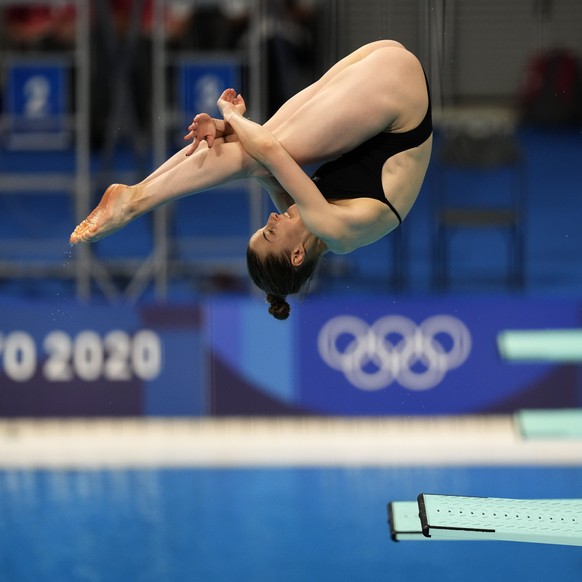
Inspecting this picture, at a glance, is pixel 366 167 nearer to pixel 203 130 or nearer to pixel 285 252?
pixel 285 252

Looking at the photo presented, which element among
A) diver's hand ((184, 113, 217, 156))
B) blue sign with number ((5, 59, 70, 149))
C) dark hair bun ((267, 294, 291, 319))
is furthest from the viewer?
blue sign with number ((5, 59, 70, 149))

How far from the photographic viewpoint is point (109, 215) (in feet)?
12.7

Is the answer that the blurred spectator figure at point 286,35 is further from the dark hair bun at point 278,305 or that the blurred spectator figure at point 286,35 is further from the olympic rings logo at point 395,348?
the dark hair bun at point 278,305

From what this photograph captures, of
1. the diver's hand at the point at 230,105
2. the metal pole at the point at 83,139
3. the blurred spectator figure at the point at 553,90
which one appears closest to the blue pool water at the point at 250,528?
the metal pole at the point at 83,139

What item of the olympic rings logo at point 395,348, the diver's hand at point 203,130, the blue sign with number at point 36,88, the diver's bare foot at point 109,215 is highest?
the blue sign with number at point 36,88

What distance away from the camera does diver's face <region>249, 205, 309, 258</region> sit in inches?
154

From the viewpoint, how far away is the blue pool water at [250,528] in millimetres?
5652

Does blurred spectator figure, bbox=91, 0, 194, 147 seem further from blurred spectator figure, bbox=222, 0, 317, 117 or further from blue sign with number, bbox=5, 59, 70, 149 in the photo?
blue sign with number, bbox=5, 59, 70, 149

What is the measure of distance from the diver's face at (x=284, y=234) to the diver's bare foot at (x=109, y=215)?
432 millimetres

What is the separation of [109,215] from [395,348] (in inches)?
125

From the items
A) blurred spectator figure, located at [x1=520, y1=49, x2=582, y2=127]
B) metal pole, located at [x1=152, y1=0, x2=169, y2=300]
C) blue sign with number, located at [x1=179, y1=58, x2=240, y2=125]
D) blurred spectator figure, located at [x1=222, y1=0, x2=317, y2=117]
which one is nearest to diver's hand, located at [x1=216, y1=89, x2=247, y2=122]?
metal pole, located at [x1=152, y1=0, x2=169, y2=300]

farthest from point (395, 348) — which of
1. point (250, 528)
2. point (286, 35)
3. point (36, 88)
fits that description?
point (286, 35)

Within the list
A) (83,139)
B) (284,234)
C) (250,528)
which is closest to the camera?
(284,234)

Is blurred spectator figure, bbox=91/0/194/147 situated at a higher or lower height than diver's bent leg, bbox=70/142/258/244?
higher
